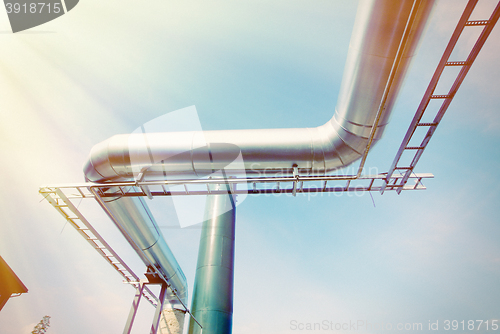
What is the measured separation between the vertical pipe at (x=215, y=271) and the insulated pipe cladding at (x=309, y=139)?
3986mm

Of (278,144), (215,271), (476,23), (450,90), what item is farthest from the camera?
(215,271)

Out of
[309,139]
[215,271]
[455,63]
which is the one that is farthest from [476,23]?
[215,271]

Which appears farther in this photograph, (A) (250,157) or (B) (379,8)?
(A) (250,157)

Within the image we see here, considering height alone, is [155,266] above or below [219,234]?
below

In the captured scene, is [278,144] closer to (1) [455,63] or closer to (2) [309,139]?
(2) [309,139]

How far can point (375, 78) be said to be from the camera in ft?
16.5

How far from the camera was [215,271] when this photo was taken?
1041cm

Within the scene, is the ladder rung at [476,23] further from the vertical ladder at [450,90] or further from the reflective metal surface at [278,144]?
the reflective metal surface at [278,144]

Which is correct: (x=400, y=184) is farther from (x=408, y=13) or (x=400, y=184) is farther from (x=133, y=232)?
(x=133, y=232)

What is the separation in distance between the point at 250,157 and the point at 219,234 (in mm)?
5968

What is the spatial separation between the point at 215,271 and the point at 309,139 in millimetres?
6908

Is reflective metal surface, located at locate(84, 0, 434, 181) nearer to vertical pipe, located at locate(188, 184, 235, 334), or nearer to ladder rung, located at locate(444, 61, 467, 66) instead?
ladder rung, located at locate(444, 61, 467, 66)

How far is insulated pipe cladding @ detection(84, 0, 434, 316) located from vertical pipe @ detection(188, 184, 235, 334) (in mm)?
3986

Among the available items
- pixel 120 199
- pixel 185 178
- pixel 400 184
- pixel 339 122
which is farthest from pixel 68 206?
pixel 400 184
